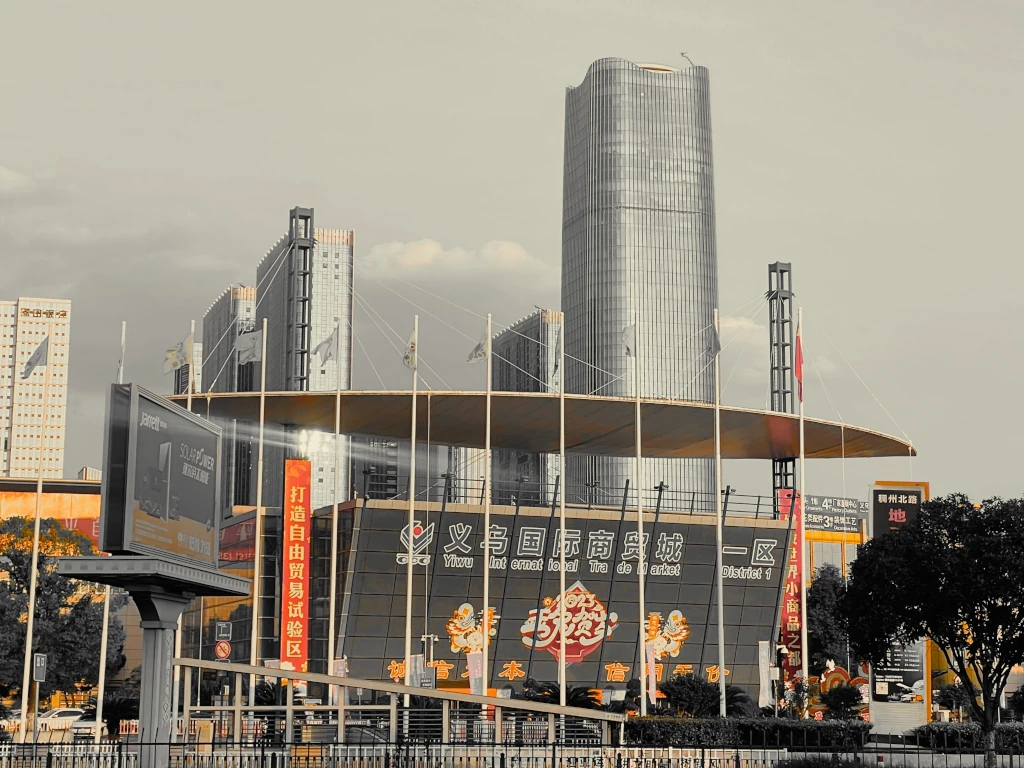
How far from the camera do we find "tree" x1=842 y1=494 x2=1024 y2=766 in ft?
133

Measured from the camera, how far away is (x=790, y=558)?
62.8m

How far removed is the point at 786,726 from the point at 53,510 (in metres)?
71.3

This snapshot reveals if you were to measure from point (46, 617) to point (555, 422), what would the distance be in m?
24.0

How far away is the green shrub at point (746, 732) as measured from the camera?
3850cm

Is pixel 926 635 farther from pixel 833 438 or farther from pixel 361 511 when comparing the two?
pixel 361 511

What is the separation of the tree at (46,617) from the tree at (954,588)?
32.0 metres

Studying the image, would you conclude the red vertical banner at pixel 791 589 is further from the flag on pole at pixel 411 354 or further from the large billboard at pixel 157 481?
the large billboard at pixel 157 481

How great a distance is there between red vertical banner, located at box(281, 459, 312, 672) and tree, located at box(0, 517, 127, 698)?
371 inches

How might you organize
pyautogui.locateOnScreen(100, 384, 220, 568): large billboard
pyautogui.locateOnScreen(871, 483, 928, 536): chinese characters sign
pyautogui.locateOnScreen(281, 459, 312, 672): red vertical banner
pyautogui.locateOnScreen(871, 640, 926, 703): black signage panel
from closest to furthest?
pyautogui.locateOnScreen(100, 384, 220, 568): large billboard → pyautogui.locateOnScreen(871, 640, 926, 703): black signage panel → pyautogui.locateOnScreen(871, 483, 928, 536): chinese characters sign → pyautogui.locateOnScreen(281, 459, 312, 672): red vertical banner

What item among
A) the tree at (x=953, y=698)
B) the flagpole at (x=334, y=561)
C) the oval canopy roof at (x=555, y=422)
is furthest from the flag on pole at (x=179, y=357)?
the tree at (x=953, y=698)

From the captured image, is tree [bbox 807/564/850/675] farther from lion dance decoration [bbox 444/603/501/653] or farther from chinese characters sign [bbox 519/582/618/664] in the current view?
lion dance decoration [bbox 444/603/501/653]

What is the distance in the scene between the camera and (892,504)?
50188 mm

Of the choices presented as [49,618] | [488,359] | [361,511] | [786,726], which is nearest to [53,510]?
[49,618]

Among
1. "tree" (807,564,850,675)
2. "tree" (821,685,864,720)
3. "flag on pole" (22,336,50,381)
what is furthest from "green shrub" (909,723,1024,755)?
"tree" (807,564,850,675)
